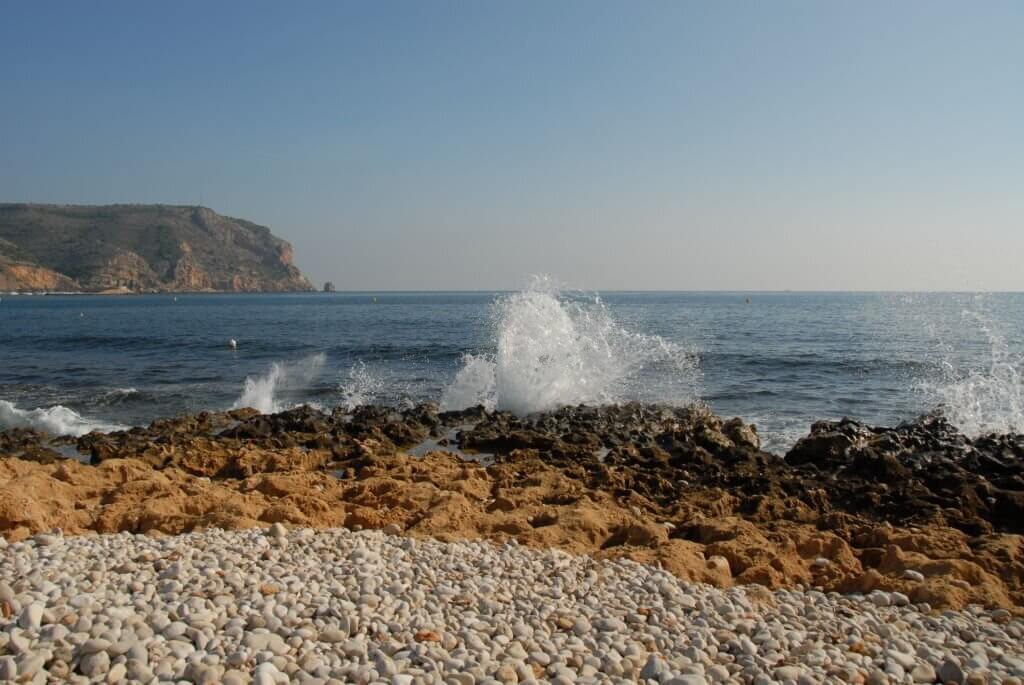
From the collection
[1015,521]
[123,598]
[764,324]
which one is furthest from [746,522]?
[764,324]

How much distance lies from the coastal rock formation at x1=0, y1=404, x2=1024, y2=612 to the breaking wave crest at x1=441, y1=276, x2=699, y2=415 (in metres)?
2.68

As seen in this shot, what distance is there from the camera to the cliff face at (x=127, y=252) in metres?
147

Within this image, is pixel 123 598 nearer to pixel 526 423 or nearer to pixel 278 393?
pixel 526 423

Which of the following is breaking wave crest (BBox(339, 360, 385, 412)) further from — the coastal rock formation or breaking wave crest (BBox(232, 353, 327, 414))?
the coastal rock formation

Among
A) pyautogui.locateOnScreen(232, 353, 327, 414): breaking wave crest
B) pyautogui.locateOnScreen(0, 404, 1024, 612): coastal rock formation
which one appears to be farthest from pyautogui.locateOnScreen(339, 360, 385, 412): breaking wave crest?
pyautogui.locateOnScreen(0, 404, 1024, 612): coastal rock formation

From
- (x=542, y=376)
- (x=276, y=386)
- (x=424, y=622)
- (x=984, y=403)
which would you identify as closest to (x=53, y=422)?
(x=276, y=386)

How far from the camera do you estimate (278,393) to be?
20.5 meters

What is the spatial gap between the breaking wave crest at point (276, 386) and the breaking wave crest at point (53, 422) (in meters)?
3.33

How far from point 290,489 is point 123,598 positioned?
4.20 metres

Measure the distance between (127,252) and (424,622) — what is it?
585 ft

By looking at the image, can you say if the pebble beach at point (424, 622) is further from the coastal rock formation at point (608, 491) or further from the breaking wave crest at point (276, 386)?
the breaking wave crest at point (276, 386)

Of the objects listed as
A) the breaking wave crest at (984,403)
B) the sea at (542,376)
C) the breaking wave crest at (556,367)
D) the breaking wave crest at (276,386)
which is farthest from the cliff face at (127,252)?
the breaking wave crest at (984,403)

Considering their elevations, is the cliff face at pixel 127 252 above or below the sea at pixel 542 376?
above

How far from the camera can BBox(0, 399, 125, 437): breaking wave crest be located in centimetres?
1532
